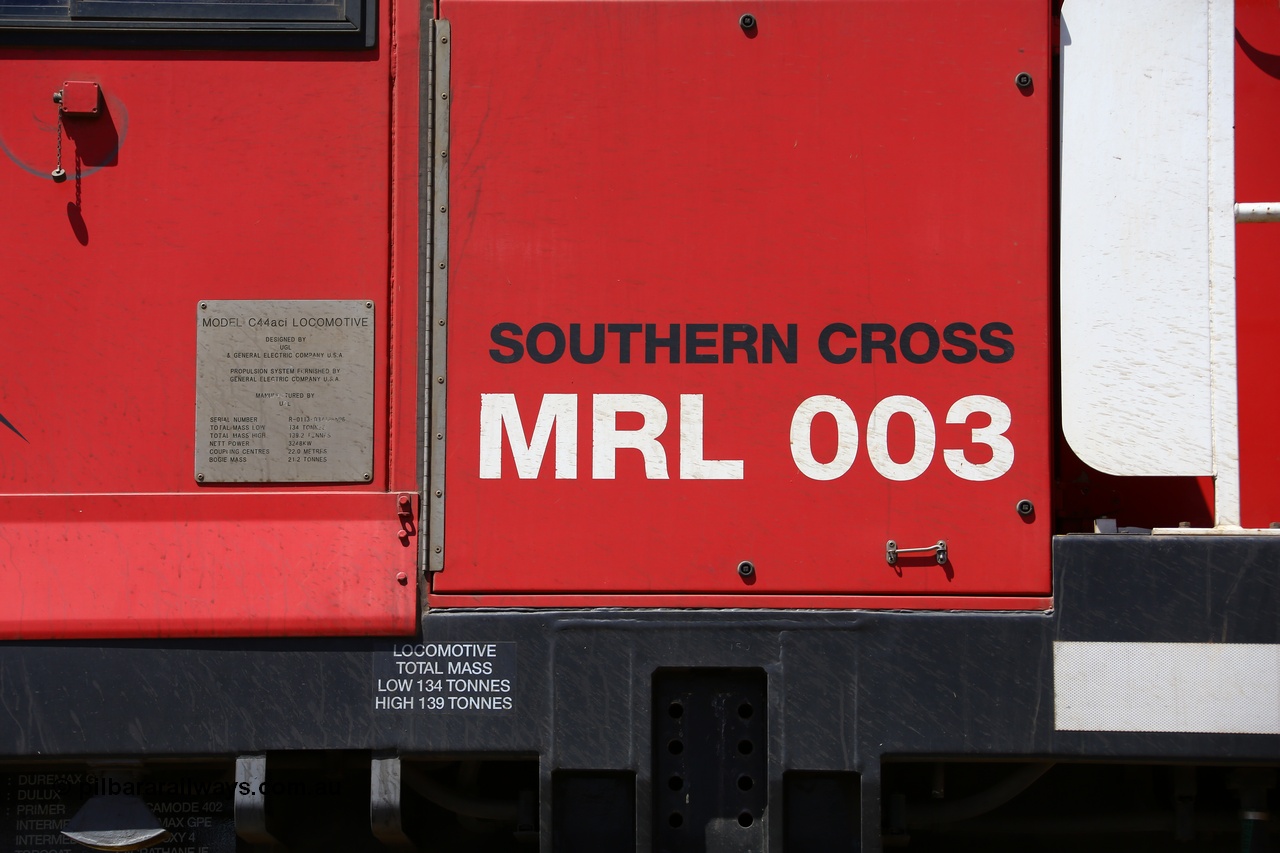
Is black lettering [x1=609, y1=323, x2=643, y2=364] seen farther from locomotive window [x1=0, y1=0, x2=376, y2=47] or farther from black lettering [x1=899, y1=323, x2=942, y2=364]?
locomotive window [x1=0, y1=0, x2=376, y2=47]

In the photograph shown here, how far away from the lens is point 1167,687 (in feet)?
7.15

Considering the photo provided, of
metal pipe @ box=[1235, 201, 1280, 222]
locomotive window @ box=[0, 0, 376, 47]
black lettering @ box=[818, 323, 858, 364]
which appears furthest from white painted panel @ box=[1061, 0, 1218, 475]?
locomotive window @ box=[0, 0, 376, 47]

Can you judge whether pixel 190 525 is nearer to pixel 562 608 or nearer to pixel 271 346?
pixel 271 346

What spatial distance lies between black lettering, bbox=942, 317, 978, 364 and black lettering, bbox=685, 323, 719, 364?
516 millimetres

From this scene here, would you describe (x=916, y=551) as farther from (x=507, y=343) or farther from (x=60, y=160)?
(x=60, y=160)

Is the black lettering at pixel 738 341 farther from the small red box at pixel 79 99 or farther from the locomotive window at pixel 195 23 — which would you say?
the small red box at pixel 79 99

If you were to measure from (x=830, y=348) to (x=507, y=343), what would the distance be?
28.8 inches

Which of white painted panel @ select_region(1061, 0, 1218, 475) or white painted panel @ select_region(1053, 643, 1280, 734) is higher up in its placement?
white painted panel @ select_region(1061, 0, 1218, 475)

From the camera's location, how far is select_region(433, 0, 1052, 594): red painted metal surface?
228 centimetres

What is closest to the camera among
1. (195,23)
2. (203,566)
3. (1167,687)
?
(1167,687)

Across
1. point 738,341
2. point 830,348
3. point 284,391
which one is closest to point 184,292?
point 284,391

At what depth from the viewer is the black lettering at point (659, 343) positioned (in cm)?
232

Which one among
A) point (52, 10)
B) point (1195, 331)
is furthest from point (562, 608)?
point (52, 10)

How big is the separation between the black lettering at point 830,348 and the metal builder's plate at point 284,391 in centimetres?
103
